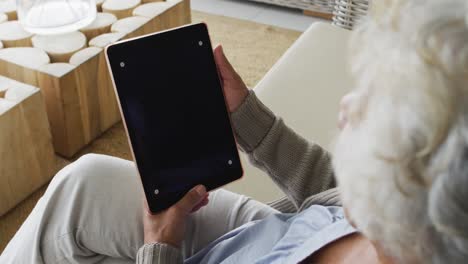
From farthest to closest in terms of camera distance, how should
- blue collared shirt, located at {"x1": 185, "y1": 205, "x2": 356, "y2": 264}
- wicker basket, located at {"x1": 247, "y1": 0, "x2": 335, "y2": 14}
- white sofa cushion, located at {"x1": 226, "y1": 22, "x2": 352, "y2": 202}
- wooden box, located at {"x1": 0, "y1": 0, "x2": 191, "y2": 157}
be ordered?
wicker basket, located at {"x1": 247, "y1": 0, "x2": 335, "y2": 14} → wooden box, located at {"x1": 0, "y1": 0, "x2": 191, "y2": 157} → white sofa cushion, located at {"x1": 226, "y1": 22, "x2": 352, "y2": 202} → blue collared shirt, located at {"x1": 185, "y1": 205, "x2": 356, "y2": 264}

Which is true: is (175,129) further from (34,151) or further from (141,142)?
(34,151)

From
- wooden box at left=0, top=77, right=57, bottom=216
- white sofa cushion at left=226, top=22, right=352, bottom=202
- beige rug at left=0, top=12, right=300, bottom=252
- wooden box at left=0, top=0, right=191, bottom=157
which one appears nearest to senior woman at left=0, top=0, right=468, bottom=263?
white sofa cushion at left=226, top=22, right=352, bottom=202

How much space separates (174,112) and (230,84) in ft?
0.34

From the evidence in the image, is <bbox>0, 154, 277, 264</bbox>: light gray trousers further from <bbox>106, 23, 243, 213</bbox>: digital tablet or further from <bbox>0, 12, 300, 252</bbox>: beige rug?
<bbox>0, 12, 300, 252</bbox>: beige rug

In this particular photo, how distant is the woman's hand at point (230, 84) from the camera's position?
0.82 m

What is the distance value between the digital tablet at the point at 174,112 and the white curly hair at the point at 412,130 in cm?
36

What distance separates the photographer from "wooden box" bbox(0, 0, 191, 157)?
4.36ft

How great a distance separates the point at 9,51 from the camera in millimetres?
1378

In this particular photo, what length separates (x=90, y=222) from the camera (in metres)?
0.76

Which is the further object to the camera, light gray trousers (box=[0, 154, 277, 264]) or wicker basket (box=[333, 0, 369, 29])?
wicker basket (box=[333, 0, 369, 29])

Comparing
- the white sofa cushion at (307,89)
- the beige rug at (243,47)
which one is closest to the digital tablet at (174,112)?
the white sofa cushion at (307,89)

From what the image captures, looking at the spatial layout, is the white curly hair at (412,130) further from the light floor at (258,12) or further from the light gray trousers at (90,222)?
the light floor at (258,12)

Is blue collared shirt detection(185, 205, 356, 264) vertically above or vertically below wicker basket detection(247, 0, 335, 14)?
above

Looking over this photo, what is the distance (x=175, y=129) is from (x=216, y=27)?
1.37 m
